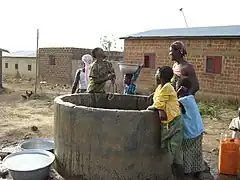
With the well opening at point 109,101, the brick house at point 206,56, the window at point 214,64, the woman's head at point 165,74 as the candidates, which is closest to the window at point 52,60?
the brick house at point 206,56

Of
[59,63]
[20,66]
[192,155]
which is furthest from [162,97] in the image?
[20,66]

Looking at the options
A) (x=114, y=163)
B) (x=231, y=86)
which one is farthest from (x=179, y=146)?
(x=231, y=86)

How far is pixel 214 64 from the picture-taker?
42.8 feet

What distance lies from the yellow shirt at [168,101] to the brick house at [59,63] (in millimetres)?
17743

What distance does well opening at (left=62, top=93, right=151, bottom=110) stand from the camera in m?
5.43

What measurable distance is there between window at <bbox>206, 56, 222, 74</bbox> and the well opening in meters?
8.02

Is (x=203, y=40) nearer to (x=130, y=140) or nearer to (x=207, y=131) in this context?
(x=207, y=131)

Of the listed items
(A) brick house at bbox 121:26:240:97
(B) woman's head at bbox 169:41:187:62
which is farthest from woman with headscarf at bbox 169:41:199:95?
(A) brick house at bbox 121:26:240:97

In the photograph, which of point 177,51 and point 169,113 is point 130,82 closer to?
point 177,51

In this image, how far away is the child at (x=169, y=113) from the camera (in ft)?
12.6

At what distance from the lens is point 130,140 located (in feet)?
13.1

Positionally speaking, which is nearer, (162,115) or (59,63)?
(162,115)

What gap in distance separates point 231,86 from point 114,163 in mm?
9475

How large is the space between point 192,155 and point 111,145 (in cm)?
112
